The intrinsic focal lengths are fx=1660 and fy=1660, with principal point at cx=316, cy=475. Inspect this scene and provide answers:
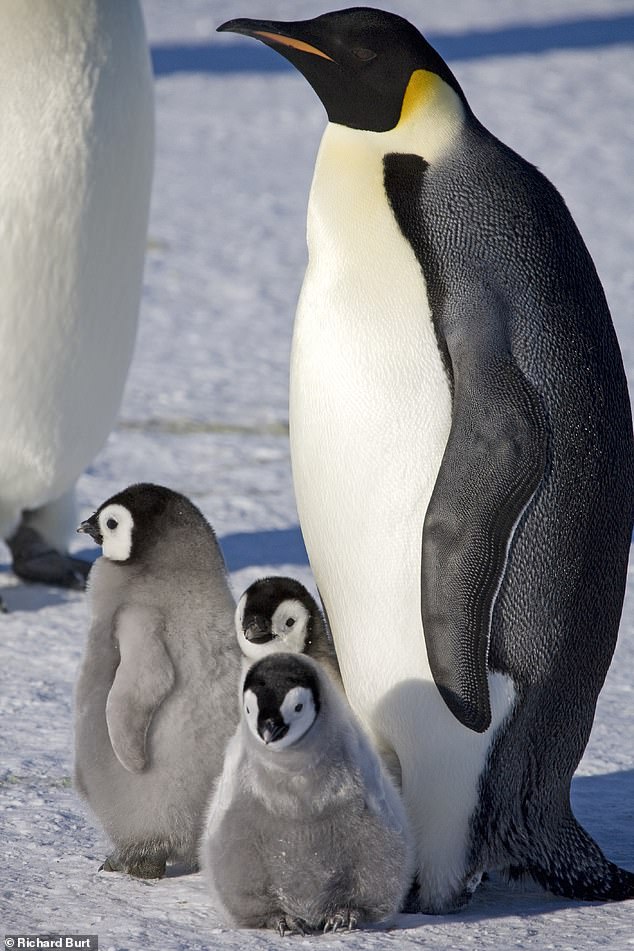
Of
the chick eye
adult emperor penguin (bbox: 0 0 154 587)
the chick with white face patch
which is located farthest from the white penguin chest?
adult emperor penguin (bbox: 0 0 154 587)

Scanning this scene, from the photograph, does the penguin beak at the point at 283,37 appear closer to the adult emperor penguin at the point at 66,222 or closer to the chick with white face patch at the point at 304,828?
the chick with white face patch at the point at 304,828

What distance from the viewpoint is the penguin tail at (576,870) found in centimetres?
242

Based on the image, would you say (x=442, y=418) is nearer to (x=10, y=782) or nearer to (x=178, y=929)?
(x=178, y=929)

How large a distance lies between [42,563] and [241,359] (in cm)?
204

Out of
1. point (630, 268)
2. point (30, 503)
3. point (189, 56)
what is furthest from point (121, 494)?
point (189, 56)

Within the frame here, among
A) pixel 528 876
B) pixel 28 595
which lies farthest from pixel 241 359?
pixel 528 876

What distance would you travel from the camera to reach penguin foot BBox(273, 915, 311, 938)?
2215mm

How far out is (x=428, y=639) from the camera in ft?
7.49

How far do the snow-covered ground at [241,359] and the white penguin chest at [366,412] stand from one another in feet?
1.46

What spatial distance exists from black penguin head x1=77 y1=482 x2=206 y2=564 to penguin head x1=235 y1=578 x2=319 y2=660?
206 millimetres

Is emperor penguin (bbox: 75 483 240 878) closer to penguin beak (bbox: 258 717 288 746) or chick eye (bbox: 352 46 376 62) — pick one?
penguin beak (bbox: 258 717 288 746)

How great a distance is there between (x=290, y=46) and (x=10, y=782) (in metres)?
1.29

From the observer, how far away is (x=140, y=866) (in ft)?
8.05

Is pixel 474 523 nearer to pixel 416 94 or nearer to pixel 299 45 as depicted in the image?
pixel 416 94
